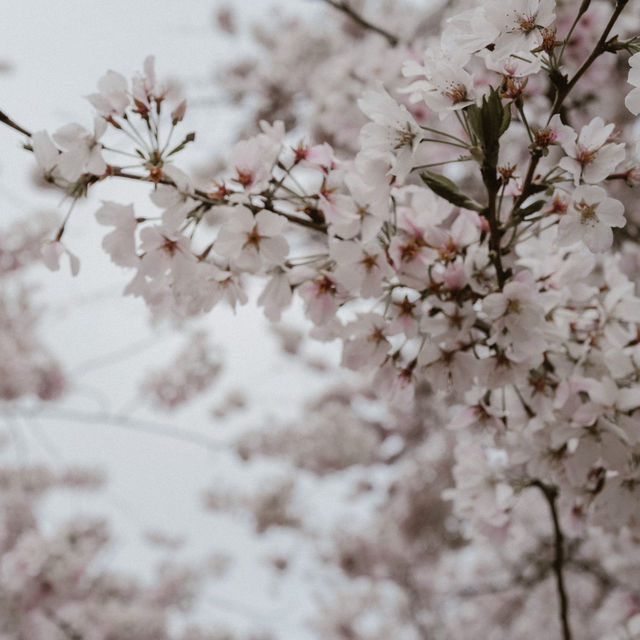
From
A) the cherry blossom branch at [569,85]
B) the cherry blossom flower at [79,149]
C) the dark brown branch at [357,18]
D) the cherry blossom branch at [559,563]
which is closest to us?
the cherry blossom branch at [569,85]

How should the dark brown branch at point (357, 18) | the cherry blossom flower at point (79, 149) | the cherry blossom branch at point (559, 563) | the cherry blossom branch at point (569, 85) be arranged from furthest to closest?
the dark brown branch at point (357, 18), the cherry blossom branch at point (559, 563), the cherry blossom flower at point (79, 149), the cherry blossom branch at point (569, 85)

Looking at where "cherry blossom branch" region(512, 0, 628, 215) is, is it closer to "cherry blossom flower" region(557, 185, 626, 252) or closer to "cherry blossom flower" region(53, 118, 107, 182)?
"cherry blossom flower" region(557, 185, 626, 252)

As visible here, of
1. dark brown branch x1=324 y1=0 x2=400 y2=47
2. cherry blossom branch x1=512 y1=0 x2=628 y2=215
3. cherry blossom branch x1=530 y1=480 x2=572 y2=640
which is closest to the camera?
cherry blossom branch x1=512 y1=0 x2=628 y2=215

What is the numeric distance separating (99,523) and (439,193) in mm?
4374

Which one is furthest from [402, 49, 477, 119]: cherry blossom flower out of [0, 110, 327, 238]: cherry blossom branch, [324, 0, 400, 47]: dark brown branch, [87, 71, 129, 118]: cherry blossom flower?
[324, 0, 400, 47]: dark brown branch

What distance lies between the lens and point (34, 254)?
392 cm

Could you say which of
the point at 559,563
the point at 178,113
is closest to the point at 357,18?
A: the point at 178,113

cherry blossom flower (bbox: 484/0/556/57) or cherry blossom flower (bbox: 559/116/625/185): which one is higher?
cherry blossom flower (bbox: 484/0/556/57)

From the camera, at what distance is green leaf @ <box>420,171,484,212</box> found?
2.41ft

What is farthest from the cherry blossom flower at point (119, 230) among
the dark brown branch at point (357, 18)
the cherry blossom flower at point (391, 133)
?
the dark brown branch at point (357, 18)

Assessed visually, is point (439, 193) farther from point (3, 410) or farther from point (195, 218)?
point (3, 410)

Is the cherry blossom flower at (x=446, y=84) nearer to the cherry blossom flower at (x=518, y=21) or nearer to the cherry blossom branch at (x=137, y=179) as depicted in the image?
the cherry blossom flower at (x=518, y=21)

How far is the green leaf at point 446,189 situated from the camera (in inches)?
28.9

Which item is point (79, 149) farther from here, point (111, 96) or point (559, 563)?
point (559, 563)
